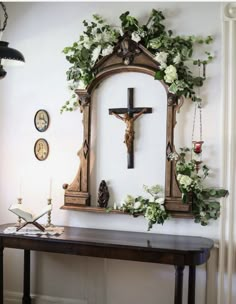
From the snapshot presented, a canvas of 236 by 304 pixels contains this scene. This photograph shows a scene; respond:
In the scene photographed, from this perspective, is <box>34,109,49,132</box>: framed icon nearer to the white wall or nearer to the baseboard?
the white wall

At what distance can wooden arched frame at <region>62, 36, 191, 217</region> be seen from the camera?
311cm

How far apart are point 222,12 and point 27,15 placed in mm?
1685

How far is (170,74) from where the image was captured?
3.02 metres

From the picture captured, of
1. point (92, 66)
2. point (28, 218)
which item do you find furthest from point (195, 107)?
point (28, 218)

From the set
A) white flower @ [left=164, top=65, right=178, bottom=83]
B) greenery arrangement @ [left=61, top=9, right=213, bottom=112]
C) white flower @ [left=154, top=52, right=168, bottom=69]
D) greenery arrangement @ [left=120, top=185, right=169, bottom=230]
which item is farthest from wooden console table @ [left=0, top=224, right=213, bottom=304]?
white flower @ [left=154, top=52, right=168, bottom=69]

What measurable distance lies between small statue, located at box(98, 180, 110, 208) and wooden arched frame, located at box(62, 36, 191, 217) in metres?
0.10

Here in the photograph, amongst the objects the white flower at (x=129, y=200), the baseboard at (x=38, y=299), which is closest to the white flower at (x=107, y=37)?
the white flower at (x=129, y=200)

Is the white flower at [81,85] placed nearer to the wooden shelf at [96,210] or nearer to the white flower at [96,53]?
the white flower at [96,53]

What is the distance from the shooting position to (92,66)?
330 centimetres

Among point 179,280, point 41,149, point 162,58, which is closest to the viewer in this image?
point 179,280

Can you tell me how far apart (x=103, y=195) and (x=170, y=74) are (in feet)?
3.57

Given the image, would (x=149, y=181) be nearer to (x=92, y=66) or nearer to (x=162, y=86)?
(x=162, y=86)

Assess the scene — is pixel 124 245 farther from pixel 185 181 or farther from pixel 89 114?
pixel 89 114

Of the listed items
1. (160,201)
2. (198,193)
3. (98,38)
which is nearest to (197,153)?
(198,193)
